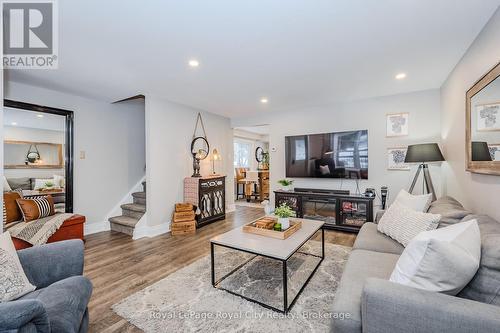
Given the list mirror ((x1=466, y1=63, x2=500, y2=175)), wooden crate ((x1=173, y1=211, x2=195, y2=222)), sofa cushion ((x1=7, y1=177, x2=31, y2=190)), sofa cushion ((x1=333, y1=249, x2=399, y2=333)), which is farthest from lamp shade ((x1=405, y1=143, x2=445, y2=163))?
sofa cushion ((x1=7, y1=177, x2=31, y2=190))

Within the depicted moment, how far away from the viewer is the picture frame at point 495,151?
1689mm

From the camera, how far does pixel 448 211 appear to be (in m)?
1.95

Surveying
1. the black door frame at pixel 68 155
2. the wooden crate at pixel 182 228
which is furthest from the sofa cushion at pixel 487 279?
the black door frame at pixel 68 155

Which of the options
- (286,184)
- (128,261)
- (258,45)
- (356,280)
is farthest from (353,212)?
(128,261)

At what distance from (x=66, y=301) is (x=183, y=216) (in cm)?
268

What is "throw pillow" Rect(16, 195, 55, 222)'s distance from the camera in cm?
290

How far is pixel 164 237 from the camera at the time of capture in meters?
3.64

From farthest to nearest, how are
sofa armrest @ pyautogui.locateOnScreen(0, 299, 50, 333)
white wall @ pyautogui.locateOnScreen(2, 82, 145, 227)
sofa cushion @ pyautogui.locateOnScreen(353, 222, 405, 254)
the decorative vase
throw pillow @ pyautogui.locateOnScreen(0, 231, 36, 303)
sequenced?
white wall @ pyautogui.locateOnScreen(2, 82, 145, 227) < the decorative vase < sofa cushion @ pyautogui.locateOnScreen(353, 222, 405, 254) < throw pillow @ pyautogui.locateOnScreen(0, 231, 36, 303) < sofa armrest @ pyautogui.locateOnScreen(0, 299, 50, 333)

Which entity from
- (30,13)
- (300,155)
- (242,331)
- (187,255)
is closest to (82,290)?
(242,331)

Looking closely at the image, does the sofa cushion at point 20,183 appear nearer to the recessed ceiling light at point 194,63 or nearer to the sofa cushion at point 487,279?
the recessed ceiling light at point 194,63

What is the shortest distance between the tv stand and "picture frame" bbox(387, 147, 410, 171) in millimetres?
757

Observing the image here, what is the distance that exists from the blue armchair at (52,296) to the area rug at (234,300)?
1.74 feet

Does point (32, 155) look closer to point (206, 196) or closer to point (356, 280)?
point (206, 196)

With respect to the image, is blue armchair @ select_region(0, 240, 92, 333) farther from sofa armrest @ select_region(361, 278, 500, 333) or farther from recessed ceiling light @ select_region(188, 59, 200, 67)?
recessed ceiling light @ select_region(188, 59, 200, 67)
